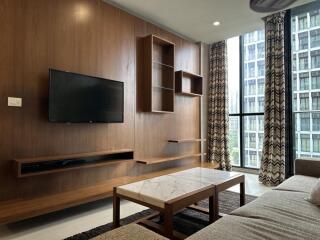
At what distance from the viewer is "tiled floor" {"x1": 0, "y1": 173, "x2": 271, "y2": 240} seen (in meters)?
2.14

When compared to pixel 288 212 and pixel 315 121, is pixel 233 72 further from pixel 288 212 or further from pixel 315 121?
pixel 288 212

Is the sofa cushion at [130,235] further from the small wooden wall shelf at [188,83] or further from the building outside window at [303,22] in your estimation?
the building outside window at [303,22]

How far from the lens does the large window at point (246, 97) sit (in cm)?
461

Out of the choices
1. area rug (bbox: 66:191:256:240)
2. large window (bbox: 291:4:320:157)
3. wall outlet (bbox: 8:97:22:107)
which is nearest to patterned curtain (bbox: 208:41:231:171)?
large window (bbox: 291:4:320:157)

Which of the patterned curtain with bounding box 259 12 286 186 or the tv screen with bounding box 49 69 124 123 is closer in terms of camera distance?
the tv screen with bounding box 49 69 124 123

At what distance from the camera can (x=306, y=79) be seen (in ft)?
12.6

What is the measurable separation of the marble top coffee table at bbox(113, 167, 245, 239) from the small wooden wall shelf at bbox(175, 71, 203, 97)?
6.66 feet

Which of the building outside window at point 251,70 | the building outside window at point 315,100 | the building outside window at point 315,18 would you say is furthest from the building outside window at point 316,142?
the building outside window at point 315,18

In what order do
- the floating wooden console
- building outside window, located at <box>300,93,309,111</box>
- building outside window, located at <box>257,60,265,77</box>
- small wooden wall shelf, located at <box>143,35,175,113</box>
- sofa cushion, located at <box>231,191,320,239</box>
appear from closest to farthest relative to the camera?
sofa cushion, located at <box>231,191,320,239</box> → the floating wooden console → small wooden wall shelf, located at <box>143,35,175,113</box> → building outside window, located at <box>300,93,309,111</box> → building outside window, located at <box>257,60,265,77</box>

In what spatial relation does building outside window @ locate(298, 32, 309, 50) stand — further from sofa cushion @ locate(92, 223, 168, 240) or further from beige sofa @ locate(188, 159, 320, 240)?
sofa cushion @ locate(92, 223, 168, 240)

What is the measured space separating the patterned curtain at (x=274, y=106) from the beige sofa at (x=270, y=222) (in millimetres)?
1898

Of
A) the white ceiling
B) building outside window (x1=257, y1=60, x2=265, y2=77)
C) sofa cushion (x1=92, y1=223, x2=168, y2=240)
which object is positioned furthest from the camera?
building outside window (x1=257, y1=60, x2=265, y2=77)

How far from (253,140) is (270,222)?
11.4ft

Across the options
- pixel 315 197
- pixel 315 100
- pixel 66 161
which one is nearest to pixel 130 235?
pixel 315 197
